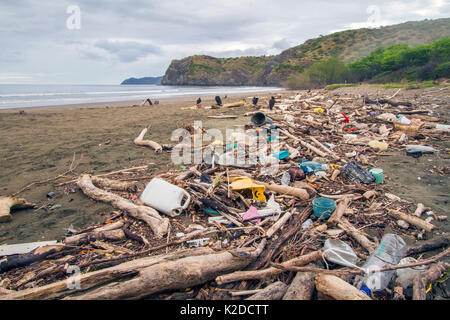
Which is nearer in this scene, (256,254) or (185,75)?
(256,254)

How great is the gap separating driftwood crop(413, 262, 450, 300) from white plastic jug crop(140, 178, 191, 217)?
2.86 meters

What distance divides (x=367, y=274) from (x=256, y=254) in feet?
3.55

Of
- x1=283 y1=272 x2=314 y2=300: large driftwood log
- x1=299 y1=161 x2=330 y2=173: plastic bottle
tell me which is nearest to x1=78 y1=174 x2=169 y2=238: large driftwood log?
x1=283 y1=272 x2=314 y2=300: large driftwood log

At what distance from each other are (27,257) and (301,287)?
308cm

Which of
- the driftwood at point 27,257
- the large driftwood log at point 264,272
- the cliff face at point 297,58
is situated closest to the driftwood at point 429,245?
the large driftwood log at point 264,272

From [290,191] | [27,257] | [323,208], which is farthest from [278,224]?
[27,257]

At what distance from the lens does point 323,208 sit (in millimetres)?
3332

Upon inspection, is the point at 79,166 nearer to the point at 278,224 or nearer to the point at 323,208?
the point at 278,224

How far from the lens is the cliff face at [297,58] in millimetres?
72812

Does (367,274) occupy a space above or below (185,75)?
below
